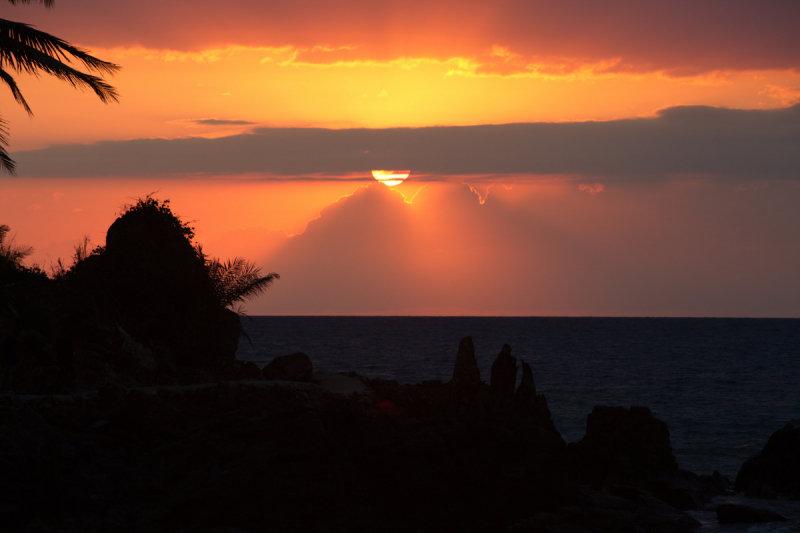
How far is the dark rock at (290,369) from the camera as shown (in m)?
31.3

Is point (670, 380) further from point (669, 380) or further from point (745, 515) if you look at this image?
point (745, 515)

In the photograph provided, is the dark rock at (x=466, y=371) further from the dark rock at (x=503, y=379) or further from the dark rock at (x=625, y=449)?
the dark rock at (x=625, y=449)

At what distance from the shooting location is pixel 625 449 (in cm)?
2366

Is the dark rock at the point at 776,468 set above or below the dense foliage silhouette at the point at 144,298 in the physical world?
below

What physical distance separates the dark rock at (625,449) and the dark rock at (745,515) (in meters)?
3.22

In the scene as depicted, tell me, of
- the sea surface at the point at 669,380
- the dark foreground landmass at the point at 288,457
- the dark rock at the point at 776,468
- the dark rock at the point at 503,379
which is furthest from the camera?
A: the sea surface at the point at 669,380

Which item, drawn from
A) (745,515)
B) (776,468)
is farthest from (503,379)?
(745,515)

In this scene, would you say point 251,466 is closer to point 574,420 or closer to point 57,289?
point 57,289

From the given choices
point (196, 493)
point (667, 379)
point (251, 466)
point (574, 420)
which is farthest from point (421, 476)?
point (667, 379)

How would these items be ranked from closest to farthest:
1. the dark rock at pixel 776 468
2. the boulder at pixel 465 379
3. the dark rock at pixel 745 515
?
the dark rock at pixel 745 515 < the dark rock at pixel 776 468 < the boulder at pixel 465 379

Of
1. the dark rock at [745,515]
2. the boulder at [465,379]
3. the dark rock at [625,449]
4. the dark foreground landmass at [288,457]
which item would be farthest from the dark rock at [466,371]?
the dark rock at [745,515]

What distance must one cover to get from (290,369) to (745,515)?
19.1 metres

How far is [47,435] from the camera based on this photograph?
15289mm

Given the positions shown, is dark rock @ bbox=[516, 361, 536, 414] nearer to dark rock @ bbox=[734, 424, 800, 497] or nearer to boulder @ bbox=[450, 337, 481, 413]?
boulder @ bbox=[450, 337, 481, 413]
